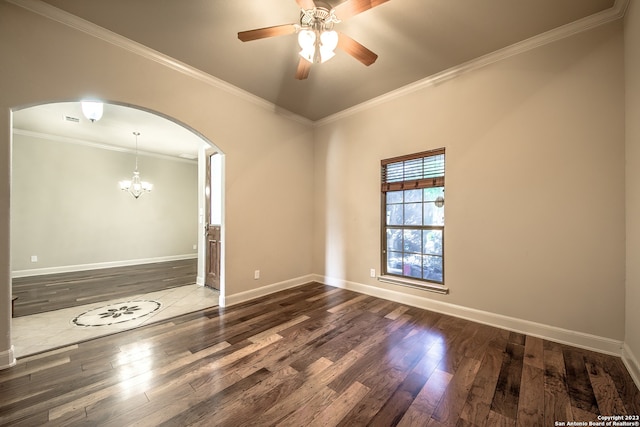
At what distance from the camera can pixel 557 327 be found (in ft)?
7.65

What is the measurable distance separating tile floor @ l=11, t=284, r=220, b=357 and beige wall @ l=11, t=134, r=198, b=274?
3.35 m

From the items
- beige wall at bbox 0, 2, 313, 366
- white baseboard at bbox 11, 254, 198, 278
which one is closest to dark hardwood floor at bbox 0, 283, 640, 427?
beige wall at bbox 0, 2, 313, 366

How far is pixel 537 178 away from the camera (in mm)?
2434

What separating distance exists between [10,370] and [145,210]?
5.51 metres

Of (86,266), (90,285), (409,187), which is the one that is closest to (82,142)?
(86,266)

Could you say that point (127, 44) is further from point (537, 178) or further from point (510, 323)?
point (510, 323)

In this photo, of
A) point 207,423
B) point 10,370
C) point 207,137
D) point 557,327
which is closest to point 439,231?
point 557,327

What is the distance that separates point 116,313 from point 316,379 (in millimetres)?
2843

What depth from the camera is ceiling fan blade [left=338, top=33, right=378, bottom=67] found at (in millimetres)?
2010

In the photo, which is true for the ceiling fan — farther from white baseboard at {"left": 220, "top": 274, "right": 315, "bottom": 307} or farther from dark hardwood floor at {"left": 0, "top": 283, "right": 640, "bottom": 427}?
white baseboard at {"left": 220, "top": 274, "right": 315, "bottom": 307}

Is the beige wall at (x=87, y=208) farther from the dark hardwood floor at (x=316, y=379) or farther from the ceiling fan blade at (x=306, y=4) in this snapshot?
the ceiling fan blade at (x=306, y=4)

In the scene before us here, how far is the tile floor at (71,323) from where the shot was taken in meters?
2.33

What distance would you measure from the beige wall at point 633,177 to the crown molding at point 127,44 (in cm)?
382

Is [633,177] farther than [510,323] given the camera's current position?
No
